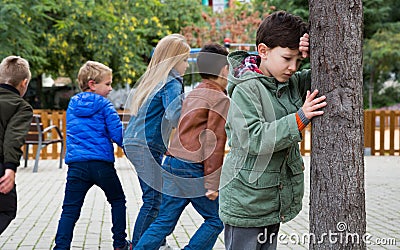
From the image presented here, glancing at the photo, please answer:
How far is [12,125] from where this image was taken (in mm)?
5152

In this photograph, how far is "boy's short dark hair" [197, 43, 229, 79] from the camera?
532 cm

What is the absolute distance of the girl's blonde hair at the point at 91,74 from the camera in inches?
243

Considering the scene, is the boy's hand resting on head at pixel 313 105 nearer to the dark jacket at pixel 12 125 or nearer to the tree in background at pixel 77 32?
the dark jacket at pixel 12 125

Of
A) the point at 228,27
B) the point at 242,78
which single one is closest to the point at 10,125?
the point at 242,78

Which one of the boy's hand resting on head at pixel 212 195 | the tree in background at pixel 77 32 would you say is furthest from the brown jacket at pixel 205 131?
the tree in background at pixel 77 32

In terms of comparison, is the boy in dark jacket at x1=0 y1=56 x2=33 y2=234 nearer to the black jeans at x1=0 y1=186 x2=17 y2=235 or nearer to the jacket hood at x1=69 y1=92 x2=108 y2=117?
the black jeans at x1=0 y1=186 x2=17 y2=235

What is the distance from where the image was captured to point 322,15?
339 cm

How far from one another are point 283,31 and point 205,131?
5.59ft

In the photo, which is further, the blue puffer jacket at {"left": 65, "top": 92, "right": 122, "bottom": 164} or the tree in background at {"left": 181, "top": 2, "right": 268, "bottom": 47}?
the tree in background at {"left": 181, "top": 2, "right": 268, "bottom": 47}

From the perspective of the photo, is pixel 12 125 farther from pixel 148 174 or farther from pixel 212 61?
pixel 212 61

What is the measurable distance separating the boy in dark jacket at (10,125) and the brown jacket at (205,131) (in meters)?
1.10

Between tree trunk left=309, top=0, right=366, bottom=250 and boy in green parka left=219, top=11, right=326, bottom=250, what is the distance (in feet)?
0.40

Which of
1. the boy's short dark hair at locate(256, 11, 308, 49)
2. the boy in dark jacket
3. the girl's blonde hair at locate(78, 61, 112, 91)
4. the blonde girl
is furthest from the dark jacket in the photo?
the boy's short dark hair at locate(256, 11, 308, 49)

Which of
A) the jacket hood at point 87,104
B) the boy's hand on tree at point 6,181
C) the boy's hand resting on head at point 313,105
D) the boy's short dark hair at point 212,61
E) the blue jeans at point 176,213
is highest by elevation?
the boy's short dark hair at point 212,61
